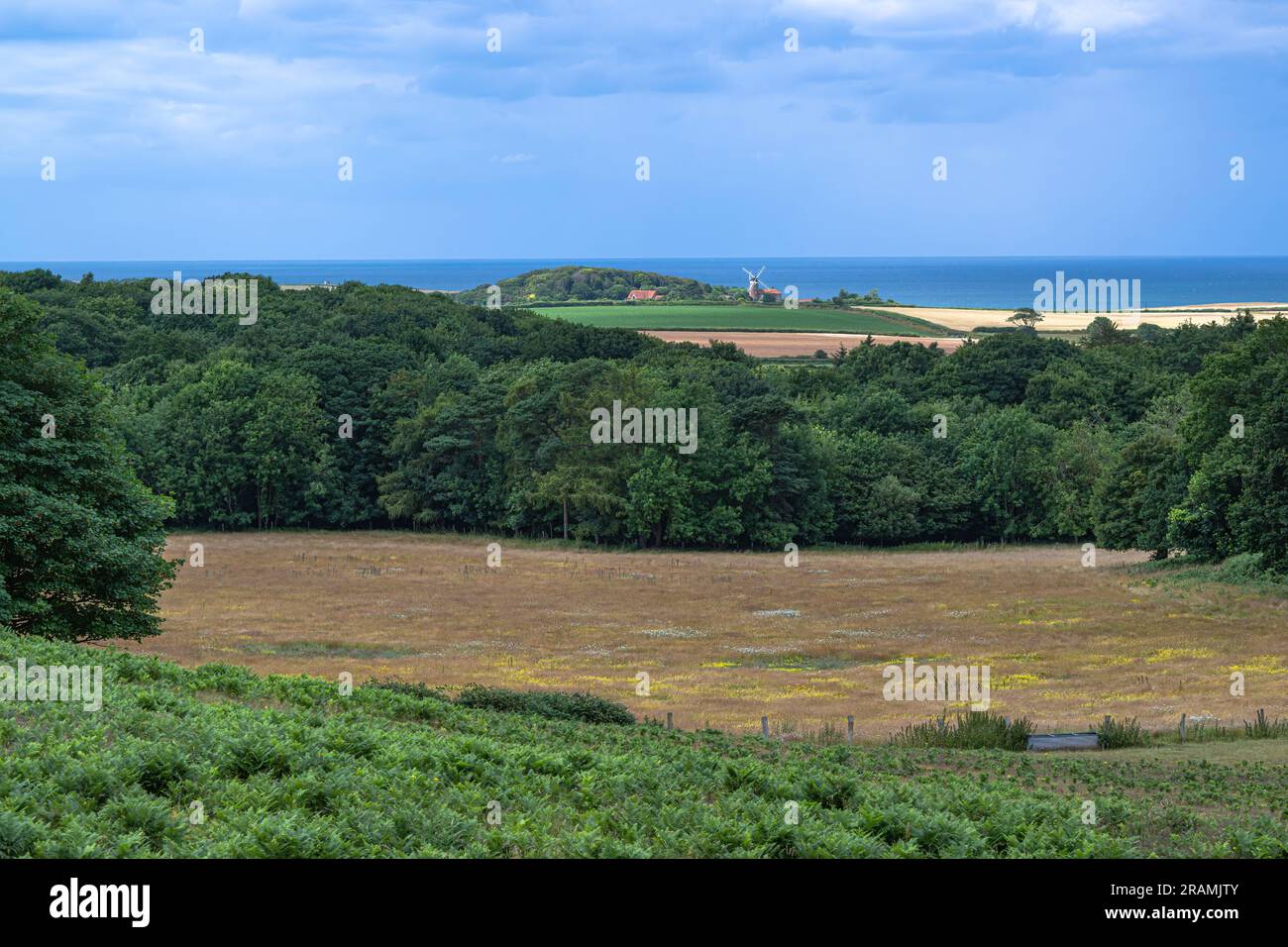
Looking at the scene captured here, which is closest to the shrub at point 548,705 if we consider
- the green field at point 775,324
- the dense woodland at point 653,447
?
the dense woodland at point 653,447

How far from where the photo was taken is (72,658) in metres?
21.7

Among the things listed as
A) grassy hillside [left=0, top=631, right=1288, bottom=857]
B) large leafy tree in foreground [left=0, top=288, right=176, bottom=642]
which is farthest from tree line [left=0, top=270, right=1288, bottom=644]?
grassy hillside [left=0, top=631, right=1288, bottom=857]

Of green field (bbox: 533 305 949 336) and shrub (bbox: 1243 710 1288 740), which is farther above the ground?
green field (bbox: 533 305 949 336)

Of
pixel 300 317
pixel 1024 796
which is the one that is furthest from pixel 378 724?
pixel 300 317

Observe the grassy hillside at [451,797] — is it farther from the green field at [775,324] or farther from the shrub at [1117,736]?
the green field at [775,324]

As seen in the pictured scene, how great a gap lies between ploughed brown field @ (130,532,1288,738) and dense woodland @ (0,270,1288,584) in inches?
190

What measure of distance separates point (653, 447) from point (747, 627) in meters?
31.3

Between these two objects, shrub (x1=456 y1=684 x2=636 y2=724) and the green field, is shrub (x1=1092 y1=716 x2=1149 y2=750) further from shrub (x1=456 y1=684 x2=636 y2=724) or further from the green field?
the green field

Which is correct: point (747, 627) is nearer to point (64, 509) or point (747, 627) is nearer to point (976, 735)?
point (976, 735)

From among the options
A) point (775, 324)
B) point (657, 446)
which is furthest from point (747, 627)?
point (775, 324)

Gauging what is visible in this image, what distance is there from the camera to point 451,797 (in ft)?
47.4

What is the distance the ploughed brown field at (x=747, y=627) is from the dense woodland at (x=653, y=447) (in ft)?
15.8

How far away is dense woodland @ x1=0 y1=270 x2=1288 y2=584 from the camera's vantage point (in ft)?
300

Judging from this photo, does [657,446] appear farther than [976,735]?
Yes
